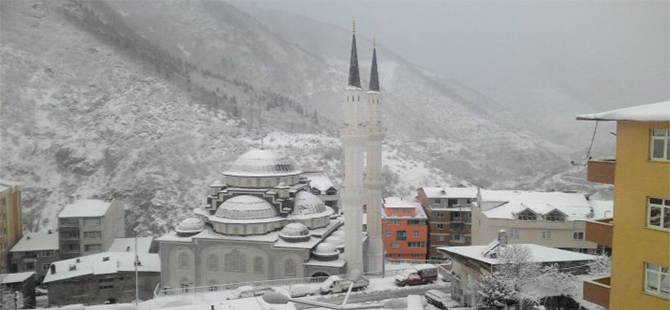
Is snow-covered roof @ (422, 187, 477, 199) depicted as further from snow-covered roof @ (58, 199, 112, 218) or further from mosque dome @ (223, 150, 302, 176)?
snow-covered roof @ (58, 199, 112, 218)

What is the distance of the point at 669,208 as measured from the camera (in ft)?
35.4

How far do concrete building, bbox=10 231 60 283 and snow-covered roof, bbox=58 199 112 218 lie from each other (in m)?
2.98

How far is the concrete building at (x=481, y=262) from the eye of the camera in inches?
950

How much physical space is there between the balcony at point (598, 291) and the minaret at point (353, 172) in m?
22.8

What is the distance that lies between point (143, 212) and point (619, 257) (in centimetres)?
6160

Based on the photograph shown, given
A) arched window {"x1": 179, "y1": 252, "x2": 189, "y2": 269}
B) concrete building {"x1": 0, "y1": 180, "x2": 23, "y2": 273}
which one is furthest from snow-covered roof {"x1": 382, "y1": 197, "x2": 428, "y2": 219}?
concrete building {"x1": 0, "y1": 180, "x2": 23, "y2": 273}

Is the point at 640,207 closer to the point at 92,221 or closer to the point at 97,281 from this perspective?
the point at 97,281

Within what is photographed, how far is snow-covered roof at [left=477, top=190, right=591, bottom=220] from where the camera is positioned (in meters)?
37.8

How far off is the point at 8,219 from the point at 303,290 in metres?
32.2

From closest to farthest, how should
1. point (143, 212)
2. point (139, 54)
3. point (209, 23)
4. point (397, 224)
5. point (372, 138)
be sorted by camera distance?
point (372, 138) → point (397, 224) → point (143, 212) → point (139, 54) → point (209, 23)

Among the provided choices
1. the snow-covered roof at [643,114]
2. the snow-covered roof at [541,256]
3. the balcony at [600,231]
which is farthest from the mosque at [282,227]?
the snow-covered roof at [643,114]

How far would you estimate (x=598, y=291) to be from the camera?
41.3 feet

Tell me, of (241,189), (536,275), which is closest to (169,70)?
(241,189)

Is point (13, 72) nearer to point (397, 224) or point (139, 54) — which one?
point (139, 54)
